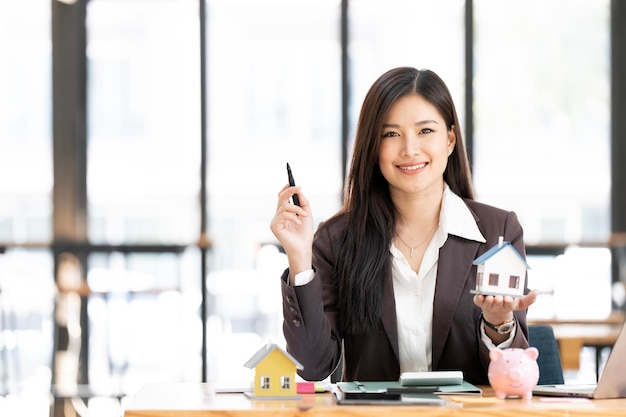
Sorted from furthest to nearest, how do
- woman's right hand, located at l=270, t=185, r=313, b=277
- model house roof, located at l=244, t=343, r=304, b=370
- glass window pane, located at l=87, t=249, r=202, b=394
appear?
glass window pane, located at l=87, t=249, r=202, b=394
woman's right hand, located at l=270, t=185, r=313, b=277
model house roof, located at l=244, t=343, r=304, b=370

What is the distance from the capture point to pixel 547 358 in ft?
7.28

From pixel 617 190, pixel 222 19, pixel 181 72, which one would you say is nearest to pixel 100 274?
pixel 181 72

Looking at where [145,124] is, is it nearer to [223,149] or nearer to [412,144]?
[223,149]

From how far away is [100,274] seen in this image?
15.5 ft

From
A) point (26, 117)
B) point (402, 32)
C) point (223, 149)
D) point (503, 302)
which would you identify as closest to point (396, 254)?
point (503, 302)

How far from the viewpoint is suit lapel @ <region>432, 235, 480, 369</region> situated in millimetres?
2043

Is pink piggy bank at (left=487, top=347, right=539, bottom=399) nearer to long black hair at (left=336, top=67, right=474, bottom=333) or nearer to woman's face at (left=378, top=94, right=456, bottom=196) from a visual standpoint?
long black hair at (left=336, top=67, right=474, bottom=333)

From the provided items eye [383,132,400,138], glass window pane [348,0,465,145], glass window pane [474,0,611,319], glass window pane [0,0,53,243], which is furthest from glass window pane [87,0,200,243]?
eye [383,132,400,138]

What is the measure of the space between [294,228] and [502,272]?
48 cm

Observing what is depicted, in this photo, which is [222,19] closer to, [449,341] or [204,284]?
[204,284]

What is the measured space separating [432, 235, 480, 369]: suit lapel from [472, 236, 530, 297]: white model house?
31cm

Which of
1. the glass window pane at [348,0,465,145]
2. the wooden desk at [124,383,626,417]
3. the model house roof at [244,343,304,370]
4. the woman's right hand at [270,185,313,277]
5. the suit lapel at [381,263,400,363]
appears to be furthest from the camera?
the glass window pane at [348,0,465,145]

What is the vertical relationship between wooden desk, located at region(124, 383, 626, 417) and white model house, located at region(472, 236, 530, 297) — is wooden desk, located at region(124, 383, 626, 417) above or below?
below

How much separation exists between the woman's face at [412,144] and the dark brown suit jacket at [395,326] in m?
0.16
